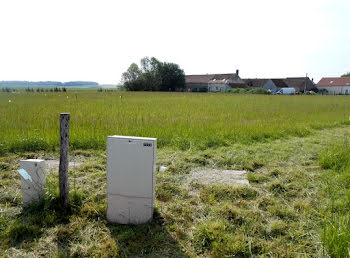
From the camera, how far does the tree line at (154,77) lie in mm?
58906

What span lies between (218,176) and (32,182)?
275 cm

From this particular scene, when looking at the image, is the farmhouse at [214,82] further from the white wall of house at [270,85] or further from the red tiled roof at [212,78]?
the white wall of house at [270,85]

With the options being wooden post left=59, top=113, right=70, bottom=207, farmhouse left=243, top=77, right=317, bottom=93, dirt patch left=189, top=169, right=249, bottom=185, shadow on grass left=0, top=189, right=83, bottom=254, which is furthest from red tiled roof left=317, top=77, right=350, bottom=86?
shadow on grass left=0, top=189, right=83, bottom=254

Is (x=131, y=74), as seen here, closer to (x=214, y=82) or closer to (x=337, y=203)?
(x=214, y=82)

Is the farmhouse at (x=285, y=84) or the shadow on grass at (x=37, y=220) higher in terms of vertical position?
the farmhouse at (x=285, y=84)

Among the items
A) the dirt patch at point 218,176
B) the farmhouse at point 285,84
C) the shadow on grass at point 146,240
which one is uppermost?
the farmhouse at point 285,84

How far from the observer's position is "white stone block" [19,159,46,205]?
3.08m

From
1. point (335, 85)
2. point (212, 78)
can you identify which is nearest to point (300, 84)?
point (335, 85)

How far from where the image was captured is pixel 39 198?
311cm

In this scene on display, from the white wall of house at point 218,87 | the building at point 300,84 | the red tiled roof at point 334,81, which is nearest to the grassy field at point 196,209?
the white wall of house at point 218,87

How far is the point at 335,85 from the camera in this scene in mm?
66750

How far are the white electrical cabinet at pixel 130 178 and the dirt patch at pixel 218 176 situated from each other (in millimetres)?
1373

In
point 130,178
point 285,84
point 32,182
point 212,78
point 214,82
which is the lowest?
point 32,182

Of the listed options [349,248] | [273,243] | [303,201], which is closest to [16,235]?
[273,243]
